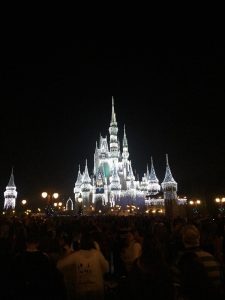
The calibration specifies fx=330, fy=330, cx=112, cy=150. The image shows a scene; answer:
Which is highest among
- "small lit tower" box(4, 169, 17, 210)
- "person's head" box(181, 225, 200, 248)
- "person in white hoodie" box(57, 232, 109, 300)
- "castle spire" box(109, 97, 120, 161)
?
"castle spire" box(109, 97, 120, 161)

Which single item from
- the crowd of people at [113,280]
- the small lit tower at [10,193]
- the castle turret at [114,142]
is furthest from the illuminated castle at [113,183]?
the crowd of people at [113,280]

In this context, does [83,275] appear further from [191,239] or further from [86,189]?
[86,189]

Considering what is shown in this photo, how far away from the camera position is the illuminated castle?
93.2 metres

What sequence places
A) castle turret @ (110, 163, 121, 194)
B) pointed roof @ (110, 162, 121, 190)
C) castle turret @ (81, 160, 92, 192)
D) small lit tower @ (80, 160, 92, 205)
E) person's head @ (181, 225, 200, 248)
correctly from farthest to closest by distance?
castle turret @ (81, 160, 92, 192), small lit tower @ (80, 160, 92, 205), pointed roof @ (110, 162, 121, 190), castle turret @ (110, 163, 121, 194), person's head @ (181, 225, 200, 248)

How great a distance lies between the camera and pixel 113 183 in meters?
92.9

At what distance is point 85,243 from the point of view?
18.5ft

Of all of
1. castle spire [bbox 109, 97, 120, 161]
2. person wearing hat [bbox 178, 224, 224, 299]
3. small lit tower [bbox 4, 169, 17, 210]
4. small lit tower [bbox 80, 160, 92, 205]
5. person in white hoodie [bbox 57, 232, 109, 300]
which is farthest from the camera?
castle spire [bbox 109, 97, 120, 161]

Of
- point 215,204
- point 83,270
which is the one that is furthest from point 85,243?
point 215,204

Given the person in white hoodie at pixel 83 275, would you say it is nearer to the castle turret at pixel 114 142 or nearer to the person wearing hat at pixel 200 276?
the person wearing hat at pixel 200 276

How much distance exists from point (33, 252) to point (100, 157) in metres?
98.9

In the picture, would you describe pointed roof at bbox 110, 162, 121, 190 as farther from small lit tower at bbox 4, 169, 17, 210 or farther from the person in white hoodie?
the person in white hoodie

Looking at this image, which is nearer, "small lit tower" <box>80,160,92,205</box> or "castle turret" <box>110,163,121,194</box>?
"castle turret" <box>110,163,121,194</box>

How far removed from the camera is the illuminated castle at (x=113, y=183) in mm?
Answer: 93250

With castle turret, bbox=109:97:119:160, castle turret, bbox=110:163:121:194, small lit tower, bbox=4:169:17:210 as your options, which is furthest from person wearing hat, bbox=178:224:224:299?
castle turret, bbox=109:97:119:160
